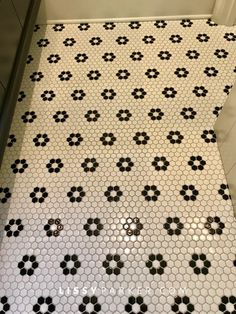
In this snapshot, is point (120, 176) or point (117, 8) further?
point (117, 8)

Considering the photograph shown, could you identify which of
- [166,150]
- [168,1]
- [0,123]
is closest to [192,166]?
[166,150]

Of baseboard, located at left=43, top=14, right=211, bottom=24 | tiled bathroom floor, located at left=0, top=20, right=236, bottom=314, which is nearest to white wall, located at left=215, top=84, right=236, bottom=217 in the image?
tiled bathroom floor, located at left=0, top=20, right=236, bottom=314

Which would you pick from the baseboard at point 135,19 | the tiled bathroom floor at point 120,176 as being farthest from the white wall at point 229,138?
the baseboard at point 135,19

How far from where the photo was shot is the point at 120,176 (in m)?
1.34

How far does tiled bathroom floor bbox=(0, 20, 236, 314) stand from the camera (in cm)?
113

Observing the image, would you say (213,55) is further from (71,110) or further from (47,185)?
(47,185)

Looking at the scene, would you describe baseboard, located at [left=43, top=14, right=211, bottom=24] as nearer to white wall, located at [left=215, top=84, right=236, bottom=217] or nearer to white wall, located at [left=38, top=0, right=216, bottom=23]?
white wall, located at [left=38, top=0, right=216, bottom=23]

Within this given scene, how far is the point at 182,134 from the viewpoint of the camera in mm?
1436

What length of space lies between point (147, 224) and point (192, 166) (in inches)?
12.9

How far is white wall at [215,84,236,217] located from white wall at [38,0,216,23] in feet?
2.50

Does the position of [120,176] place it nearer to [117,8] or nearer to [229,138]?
[229,138]

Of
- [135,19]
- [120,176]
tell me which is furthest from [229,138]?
[135,19]

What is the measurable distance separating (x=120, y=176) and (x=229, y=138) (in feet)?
1.55

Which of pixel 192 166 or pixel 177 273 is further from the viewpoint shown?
pixel 192 166
